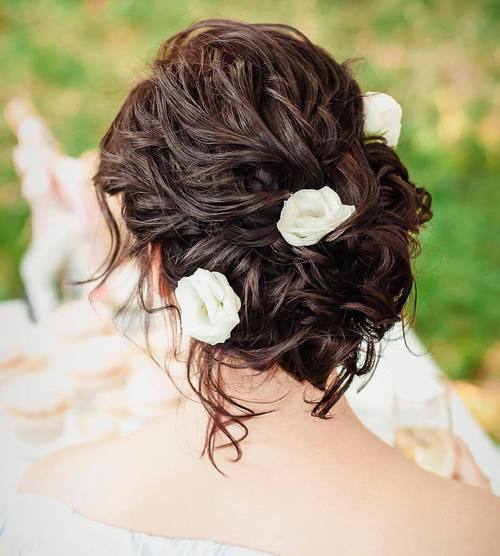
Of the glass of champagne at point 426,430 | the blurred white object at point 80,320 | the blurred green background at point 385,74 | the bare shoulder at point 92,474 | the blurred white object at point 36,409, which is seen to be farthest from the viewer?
the blurred green background at point 385,74

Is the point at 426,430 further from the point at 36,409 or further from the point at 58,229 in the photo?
the point at 58,229

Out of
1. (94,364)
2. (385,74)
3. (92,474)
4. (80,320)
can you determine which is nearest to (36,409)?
(94,364)

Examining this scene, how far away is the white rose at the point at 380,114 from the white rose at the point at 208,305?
35cm

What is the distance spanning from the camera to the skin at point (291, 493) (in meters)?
1.06

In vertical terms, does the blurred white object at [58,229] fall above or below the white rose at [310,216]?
below

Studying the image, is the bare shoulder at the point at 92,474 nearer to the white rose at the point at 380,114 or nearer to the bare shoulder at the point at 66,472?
the bare shoulder at the point at 66,472

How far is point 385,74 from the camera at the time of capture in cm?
361

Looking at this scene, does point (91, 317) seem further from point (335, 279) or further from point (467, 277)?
point (467, 277)

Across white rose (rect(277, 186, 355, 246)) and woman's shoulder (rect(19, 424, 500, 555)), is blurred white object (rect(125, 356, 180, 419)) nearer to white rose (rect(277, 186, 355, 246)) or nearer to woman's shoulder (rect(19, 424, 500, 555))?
woman's shoulder (rect(19, 424, 500, 555))

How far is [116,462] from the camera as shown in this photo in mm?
1196

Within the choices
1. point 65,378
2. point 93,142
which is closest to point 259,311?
point 65,378

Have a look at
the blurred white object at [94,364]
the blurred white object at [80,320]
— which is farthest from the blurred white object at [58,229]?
the blurred white object at [94,364]

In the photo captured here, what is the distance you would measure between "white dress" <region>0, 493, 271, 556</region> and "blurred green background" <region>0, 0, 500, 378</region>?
2032 millimetres

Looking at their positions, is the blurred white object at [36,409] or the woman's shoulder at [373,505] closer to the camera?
the woman's shoulder at [373,505]
